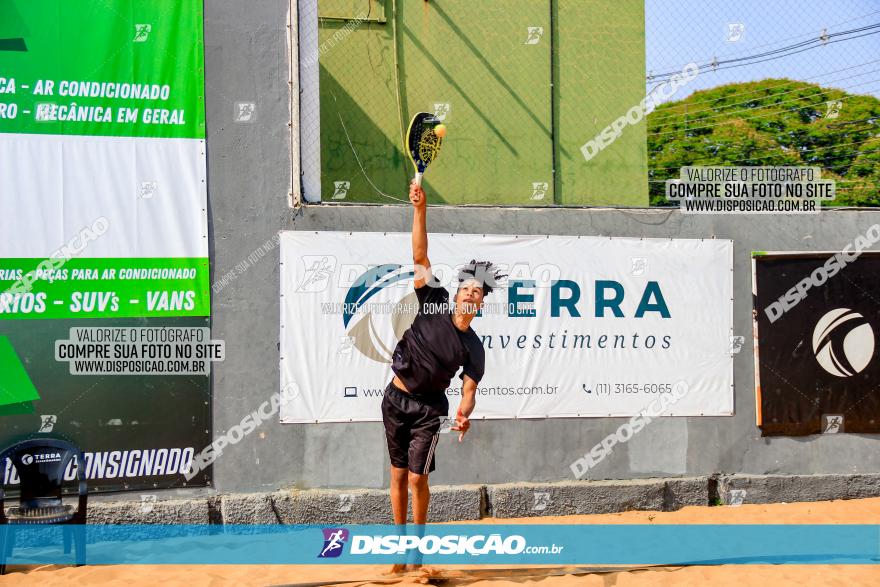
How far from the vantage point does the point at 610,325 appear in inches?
311

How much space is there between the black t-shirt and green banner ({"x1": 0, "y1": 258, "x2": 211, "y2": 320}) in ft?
7.25

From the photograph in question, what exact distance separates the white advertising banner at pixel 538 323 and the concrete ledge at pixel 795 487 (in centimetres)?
72

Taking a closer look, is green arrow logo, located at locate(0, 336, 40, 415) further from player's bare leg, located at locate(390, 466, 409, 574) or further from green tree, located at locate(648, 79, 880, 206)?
green tree, located at locate(648, 79, 880, 206)

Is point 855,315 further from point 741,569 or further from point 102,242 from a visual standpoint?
point 102,242

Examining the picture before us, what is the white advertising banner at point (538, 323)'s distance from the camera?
24.2 feet

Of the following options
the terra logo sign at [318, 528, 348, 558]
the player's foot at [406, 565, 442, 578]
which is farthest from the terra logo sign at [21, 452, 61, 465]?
the player's foot at [406, 565, 442, 578]

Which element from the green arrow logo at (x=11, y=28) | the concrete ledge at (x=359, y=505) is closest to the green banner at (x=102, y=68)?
the green arrow logo at (x=11, y=28)

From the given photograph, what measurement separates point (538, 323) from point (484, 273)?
0.71m

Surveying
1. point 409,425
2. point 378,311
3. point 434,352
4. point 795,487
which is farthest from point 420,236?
point 795,487

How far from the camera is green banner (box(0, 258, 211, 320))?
678 cm

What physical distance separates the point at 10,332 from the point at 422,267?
11.9ft

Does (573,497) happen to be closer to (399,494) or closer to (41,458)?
(399,494)

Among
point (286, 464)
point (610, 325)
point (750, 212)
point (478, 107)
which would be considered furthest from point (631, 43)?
point (286, 464)

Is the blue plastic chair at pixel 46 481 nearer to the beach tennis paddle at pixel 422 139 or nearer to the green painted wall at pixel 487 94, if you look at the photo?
the beach tennis paddle at pixel 422 139
